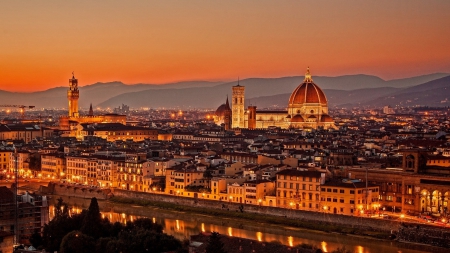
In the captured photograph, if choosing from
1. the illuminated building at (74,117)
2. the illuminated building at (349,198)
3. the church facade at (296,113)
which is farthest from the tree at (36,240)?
the church facade at (296,113)

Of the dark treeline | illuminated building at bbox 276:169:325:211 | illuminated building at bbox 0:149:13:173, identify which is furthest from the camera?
illuminated building at bbox 0:149:13:173

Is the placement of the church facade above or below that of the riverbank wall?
above


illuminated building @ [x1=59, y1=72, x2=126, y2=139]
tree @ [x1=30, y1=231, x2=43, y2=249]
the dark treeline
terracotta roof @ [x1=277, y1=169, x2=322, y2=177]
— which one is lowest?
→ tree @ [x1=30, y1=231, x2=43, y2=249]

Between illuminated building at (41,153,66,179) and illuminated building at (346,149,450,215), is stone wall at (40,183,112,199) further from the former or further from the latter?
illuminated building at (346,149,450,215)

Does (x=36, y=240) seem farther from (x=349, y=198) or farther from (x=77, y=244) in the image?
(x=349, y=198)

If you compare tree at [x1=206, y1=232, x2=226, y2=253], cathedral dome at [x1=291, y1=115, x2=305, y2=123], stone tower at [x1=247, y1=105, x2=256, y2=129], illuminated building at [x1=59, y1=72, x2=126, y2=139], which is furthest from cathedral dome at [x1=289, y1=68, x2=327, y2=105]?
tree at [x1=206, y1=232, x2=226, y2=253]

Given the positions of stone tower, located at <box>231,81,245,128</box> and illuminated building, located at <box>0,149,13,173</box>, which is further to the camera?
stone tower, located at <box>231,81,245,128</box>
